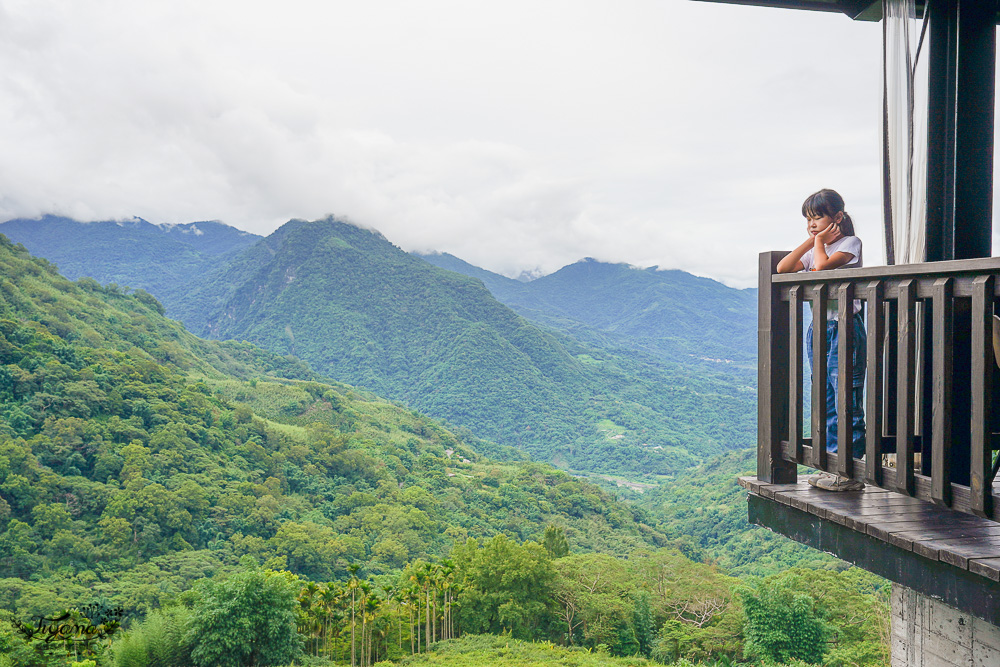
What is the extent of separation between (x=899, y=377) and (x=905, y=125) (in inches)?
41.4

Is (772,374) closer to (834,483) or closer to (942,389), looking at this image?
(834,483)

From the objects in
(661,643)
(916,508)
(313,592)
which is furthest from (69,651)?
(916,508)

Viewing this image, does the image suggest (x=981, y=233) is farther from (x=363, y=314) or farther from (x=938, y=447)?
(x=363, y=314)

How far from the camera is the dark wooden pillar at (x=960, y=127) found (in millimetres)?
2049

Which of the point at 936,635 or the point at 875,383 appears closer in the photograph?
the point at 875,383

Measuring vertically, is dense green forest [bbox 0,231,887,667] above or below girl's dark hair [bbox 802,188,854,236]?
below

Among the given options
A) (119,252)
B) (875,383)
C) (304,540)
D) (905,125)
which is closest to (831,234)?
(905,125)

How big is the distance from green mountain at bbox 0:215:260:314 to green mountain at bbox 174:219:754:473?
30.0ft

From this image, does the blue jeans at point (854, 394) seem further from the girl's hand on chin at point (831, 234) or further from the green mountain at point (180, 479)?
the green mountain at point (180, 479)

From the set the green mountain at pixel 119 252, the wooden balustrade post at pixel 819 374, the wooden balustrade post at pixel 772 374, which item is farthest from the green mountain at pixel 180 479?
Answer: the green mountain at pixel 119 252

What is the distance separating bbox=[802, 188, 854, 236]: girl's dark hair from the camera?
2.20 m

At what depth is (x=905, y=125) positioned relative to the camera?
2.15 metres

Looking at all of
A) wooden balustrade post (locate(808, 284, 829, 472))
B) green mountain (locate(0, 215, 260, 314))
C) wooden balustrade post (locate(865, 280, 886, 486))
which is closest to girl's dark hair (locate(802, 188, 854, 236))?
wooden balustrade post (locate(808, 284, 829, 472))

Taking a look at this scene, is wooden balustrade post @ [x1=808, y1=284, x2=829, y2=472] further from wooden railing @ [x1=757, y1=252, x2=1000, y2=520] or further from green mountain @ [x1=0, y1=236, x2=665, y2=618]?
green mountain @ [x1=0, y1=236, x2=665, y2=618]
